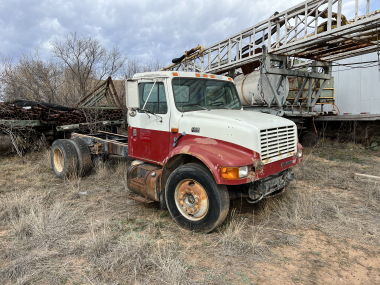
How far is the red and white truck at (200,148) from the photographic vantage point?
3.33 meters

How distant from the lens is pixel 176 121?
4.04m

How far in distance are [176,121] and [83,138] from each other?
3712 millimetres

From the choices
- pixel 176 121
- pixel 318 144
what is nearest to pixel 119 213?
pixel 176 121

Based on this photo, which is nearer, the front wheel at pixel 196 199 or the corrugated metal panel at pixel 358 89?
the front wheel at pixel 196 199

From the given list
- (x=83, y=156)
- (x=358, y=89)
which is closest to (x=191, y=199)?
(x=83, y=156)

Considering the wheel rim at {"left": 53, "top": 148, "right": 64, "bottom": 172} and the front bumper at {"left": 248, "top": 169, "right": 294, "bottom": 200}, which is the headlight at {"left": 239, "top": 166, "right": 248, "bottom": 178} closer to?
the front bumper at {"left": 248, "top": 169, "right": 294, "bottom": 200}

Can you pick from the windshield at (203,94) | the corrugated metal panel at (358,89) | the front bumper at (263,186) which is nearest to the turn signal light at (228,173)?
the front bumper at (263,186)

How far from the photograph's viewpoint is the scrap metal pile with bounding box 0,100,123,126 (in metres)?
8.21

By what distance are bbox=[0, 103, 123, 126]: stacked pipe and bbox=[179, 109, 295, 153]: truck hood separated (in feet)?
18.4

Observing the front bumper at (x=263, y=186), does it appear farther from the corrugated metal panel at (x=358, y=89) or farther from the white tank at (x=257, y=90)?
the corrugated metal panel at (x=358, y=89)

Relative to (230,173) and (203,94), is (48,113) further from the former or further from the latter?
(230,173)

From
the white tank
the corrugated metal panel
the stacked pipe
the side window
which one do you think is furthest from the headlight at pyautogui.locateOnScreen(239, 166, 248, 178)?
the corrugated metal panel

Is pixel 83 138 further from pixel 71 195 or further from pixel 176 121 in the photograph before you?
pixel 176 121

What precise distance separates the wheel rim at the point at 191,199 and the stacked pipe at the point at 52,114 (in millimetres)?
5847
